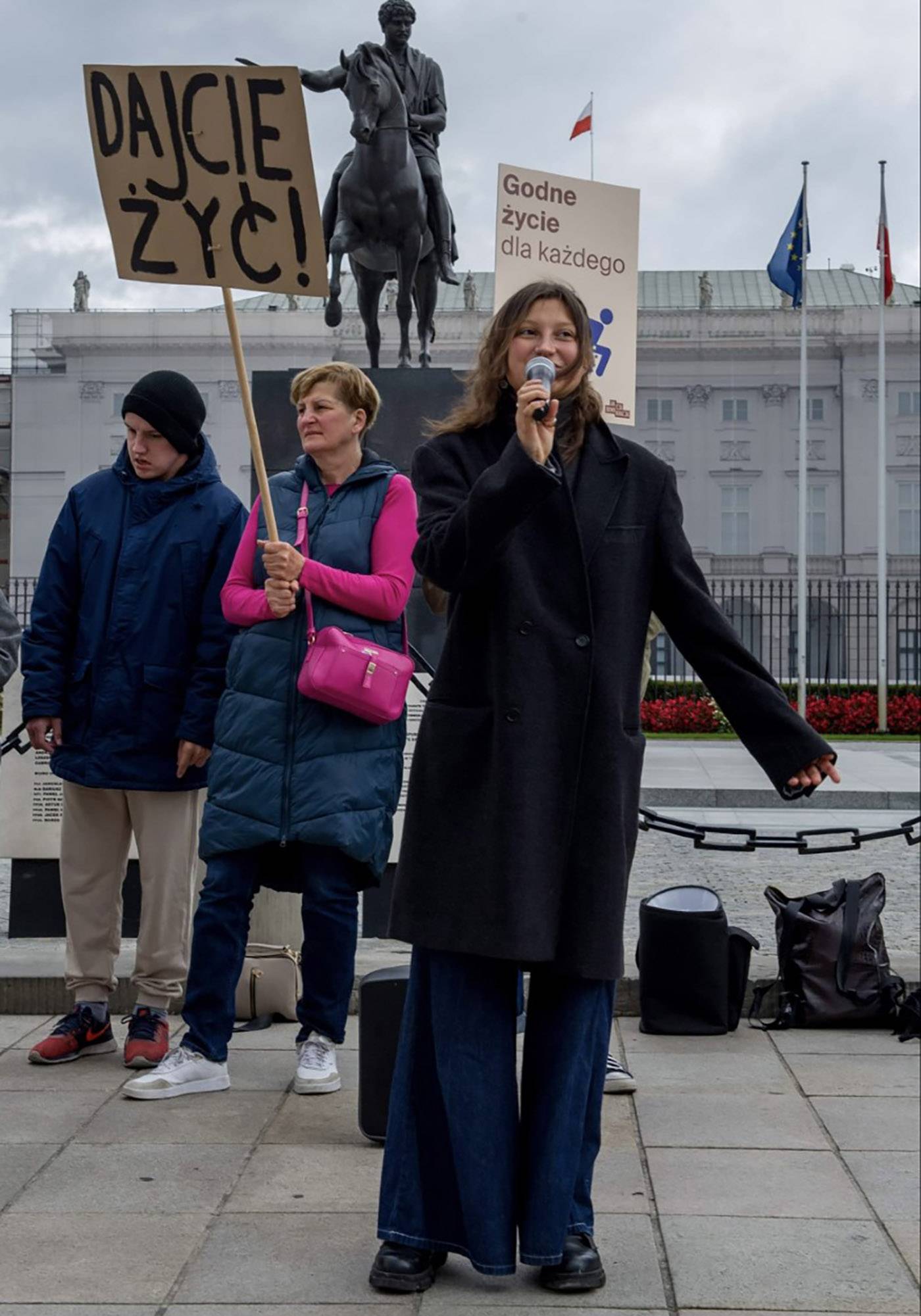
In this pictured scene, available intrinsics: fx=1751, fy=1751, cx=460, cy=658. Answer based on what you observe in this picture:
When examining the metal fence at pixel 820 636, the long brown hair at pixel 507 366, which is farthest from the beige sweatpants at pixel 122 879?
the metal fence at pixel 820 636

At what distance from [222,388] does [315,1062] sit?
47375 mm

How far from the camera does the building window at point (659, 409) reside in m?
52.5

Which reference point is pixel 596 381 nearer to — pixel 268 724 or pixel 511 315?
pixel 268 724

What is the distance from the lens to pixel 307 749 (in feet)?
13.1

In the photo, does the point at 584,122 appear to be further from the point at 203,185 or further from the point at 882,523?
the point at 882,523

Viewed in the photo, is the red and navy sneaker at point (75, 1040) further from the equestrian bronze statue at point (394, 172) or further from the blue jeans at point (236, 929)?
the equestrian bronze statue at point (394, 172)

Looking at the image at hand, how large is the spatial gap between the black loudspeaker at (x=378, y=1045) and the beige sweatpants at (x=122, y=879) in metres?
0.86

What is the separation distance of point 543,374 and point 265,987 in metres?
2.68

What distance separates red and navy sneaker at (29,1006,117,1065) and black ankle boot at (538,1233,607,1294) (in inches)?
76.3

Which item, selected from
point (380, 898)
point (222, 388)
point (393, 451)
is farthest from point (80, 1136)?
point (222, 388)

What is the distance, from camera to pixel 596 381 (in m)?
5.52

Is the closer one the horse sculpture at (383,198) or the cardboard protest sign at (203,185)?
the cardboard protest sign at (203,185)

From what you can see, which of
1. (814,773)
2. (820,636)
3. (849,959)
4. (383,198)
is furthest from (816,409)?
(814,773)

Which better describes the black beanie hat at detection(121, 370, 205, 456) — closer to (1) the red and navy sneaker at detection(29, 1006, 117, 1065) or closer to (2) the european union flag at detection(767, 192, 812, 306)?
(1) the red and navy sneaker at detection(29, 1006, 117, 1065)
